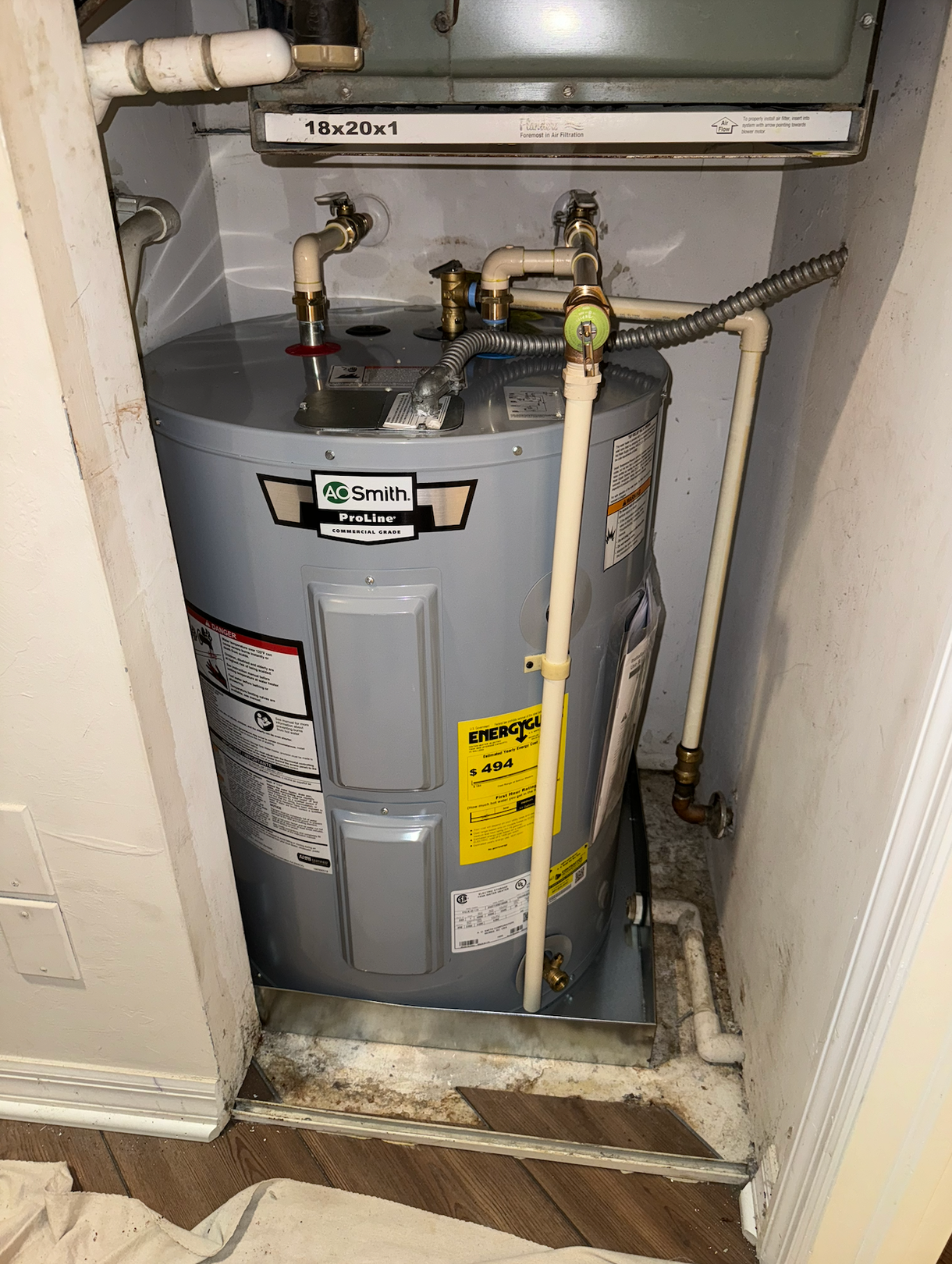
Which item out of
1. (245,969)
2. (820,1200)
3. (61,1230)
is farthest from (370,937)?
(820,1200)

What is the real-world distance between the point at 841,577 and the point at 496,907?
581mm

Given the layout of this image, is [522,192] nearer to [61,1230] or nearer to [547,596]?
[547,596]

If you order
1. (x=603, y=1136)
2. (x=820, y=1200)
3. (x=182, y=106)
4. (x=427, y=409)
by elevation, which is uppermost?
(x=182, y=106)

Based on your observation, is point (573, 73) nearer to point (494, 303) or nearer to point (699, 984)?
point (494, 303)

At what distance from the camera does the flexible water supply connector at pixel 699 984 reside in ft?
3.84

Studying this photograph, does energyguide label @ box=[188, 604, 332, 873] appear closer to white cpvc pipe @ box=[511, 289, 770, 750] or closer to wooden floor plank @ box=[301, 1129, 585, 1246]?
wooden floor plank @ box=[301, 1129, 585, 1246]

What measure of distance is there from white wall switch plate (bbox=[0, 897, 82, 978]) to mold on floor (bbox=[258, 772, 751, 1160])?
13.0 inches

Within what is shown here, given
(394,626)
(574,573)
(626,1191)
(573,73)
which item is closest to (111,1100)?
(626,1191)

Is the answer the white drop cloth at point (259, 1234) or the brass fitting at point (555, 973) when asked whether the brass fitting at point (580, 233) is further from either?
the white drop cloth at point (259, 1234)

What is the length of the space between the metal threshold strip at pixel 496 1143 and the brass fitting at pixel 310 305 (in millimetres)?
988

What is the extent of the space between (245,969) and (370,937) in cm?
19

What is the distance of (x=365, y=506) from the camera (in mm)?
830

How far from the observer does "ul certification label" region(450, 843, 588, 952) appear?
110 centimetres

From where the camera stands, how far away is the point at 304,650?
92cm
